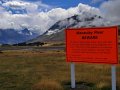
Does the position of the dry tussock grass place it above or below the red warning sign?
below

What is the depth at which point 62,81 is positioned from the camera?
2181 cm

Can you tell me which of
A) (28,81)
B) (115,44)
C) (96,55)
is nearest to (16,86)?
(28,81)

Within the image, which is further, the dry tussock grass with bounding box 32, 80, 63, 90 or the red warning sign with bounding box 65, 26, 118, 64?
the dry tussock grass with bounding box 32, 80, 63, 90

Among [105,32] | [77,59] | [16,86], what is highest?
[105,32]

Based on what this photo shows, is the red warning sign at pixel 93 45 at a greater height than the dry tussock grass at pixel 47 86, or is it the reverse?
the red warning sign at pixel 93 45

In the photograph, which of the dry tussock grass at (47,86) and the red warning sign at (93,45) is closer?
the red warning sign at (93,45)

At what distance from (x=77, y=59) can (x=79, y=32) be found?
138 centimetres

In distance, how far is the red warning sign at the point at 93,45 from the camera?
56.1ft

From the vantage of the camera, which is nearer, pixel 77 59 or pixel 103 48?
pixel 103 48

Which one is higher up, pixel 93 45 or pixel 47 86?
pixel 93 45

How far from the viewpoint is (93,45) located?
58.9 ft

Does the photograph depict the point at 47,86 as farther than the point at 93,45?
Yes

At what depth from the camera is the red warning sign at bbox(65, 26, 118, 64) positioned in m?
17.1

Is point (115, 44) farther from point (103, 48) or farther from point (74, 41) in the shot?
point (74, 41)
